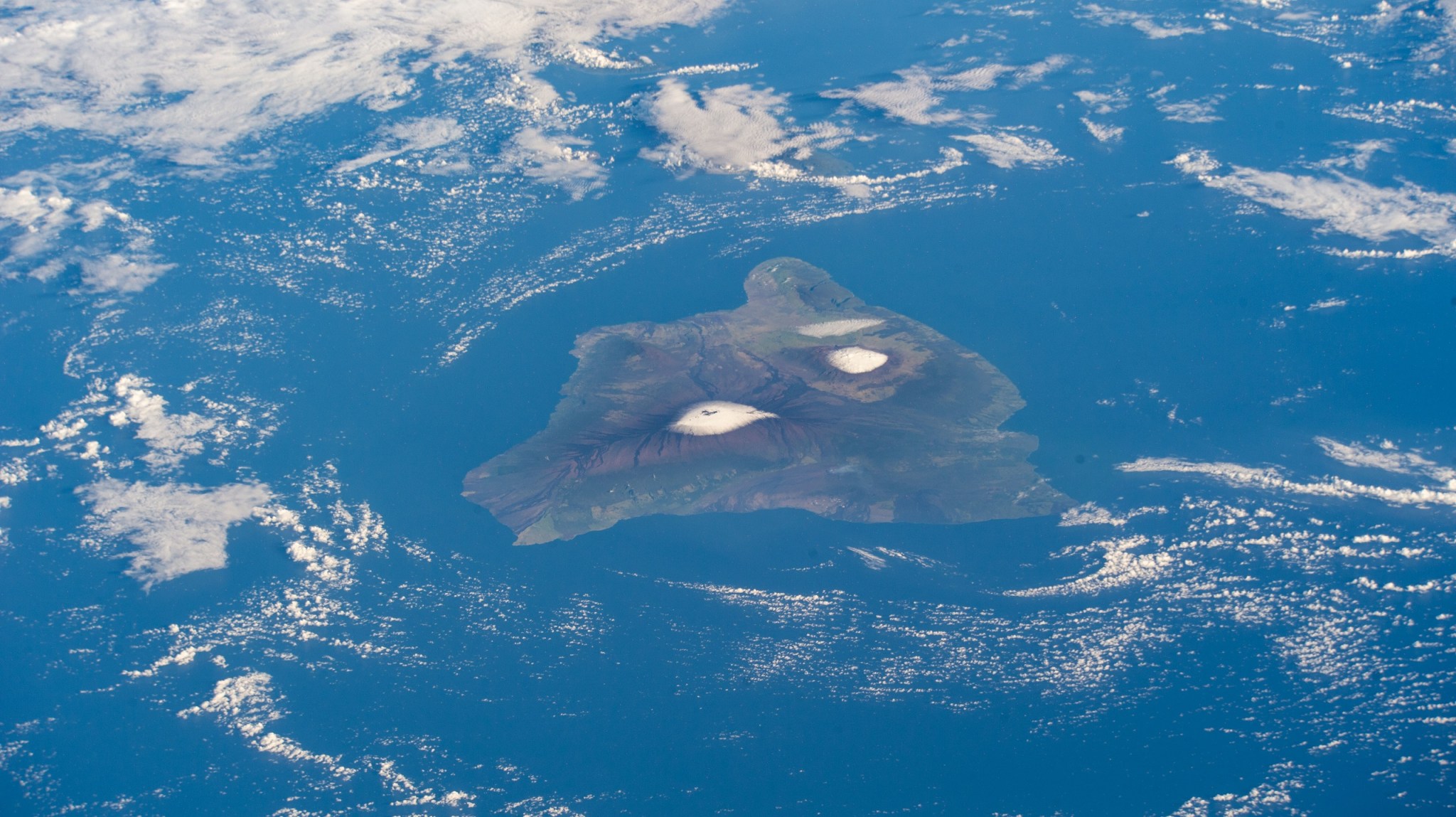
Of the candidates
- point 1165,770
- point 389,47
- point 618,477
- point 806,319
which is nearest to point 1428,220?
point 806,319

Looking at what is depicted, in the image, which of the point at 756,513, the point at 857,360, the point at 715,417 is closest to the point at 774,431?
the point at 715,417

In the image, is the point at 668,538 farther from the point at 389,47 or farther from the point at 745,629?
the point at 389,47

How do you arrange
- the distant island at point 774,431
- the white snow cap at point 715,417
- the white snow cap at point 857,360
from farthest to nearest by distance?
the white snow cap at point 857,360
the white snow cap at point 715,417
the distant island at point 774,431

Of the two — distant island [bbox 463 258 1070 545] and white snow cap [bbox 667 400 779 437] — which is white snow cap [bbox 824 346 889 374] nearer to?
distant island [bbox 463 258 1070 545]

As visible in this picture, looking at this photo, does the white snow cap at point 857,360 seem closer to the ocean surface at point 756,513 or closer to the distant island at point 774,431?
the distant island at point 774,431

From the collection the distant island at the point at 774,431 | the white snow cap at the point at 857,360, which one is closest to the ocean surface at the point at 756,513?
the distant island at the point at 774,431

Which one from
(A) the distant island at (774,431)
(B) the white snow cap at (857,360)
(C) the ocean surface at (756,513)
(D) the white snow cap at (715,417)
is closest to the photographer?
(C) the ocean surface at (756,513)

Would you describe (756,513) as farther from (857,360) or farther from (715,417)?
(857,360)

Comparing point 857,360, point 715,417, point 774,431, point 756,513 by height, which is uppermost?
point 857,360

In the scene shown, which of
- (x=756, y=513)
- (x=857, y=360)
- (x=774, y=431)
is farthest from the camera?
(x=857, y=360)
